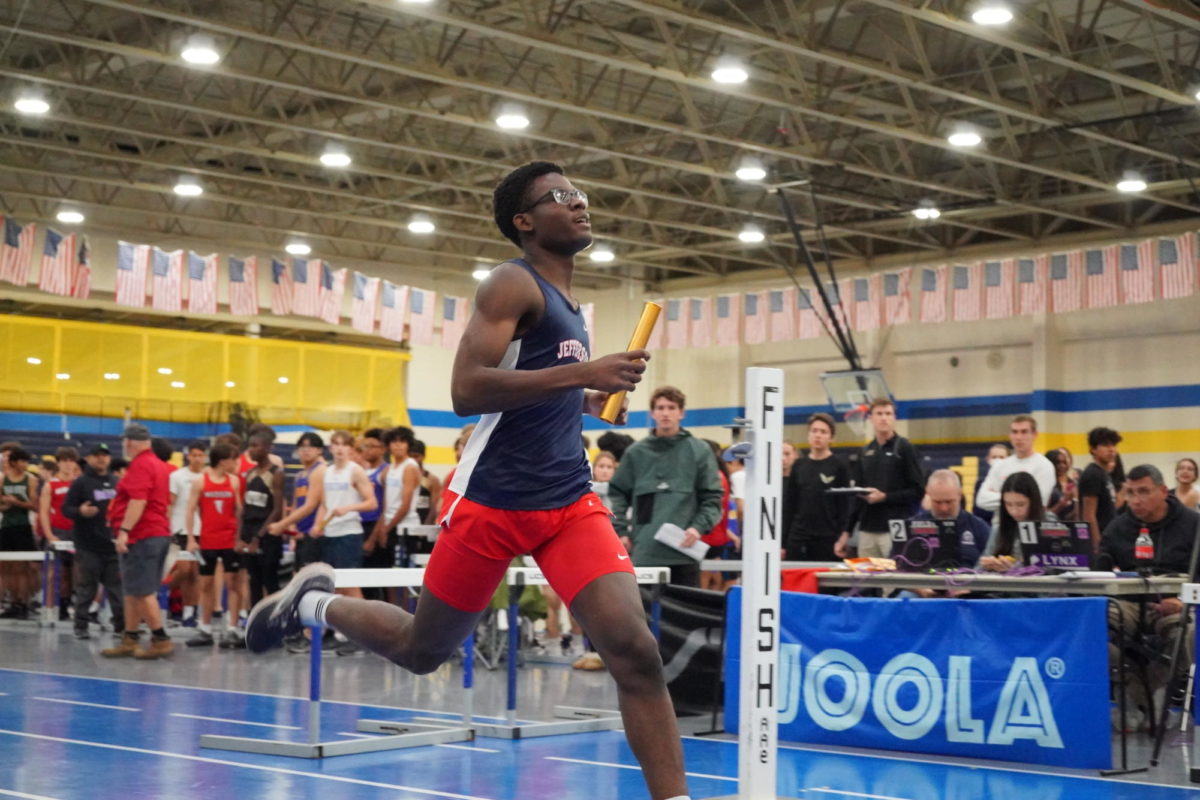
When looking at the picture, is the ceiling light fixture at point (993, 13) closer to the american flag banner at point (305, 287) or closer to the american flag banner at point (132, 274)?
the american flag banner at point (305, 287)

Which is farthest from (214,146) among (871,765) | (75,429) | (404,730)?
(871,765)

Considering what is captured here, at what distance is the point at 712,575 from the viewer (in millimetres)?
11984

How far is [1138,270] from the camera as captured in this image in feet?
69.3

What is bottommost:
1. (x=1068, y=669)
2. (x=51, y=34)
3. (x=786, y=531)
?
(x=1068, y=669)

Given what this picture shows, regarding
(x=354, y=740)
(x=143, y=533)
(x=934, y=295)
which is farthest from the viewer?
(x=934, y=295)

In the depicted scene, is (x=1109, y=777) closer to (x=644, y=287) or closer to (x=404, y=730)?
(x=404, y=730)

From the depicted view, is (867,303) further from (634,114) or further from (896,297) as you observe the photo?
(634,114)

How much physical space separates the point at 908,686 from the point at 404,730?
95.6 inches

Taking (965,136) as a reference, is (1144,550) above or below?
below

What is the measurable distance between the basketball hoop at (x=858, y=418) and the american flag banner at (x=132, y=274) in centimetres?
1193

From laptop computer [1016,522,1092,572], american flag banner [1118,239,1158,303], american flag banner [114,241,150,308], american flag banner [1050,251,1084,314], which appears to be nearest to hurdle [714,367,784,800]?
laptop computer [1016,522,1092,572]

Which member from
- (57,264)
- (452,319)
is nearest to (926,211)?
(452,319)

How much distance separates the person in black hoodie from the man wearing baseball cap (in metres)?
1.09

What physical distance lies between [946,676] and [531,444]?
3.54m
